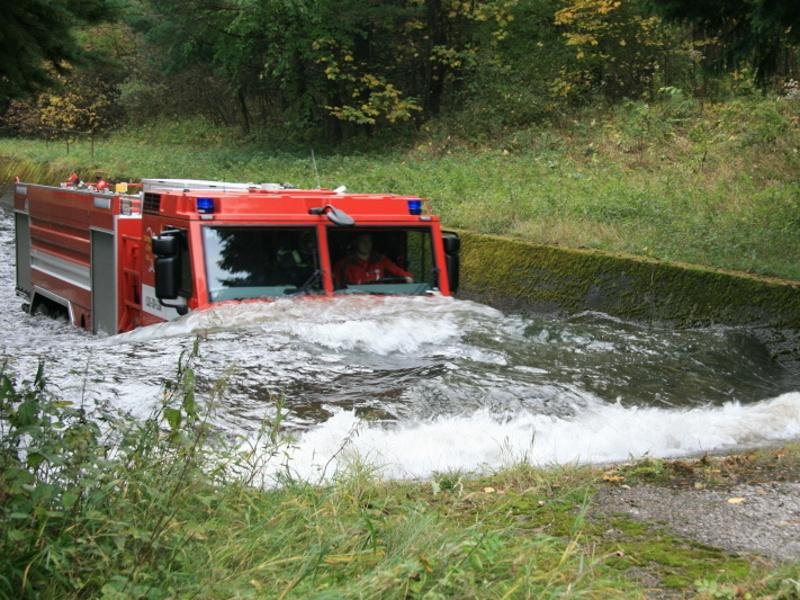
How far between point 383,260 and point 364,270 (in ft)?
0.81

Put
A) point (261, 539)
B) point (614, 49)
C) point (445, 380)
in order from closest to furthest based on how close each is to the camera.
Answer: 1. point (261, 539)
2. point (445, 380)
3. point (614, 49)

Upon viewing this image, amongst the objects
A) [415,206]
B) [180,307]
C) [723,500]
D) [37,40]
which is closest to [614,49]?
[415,206]

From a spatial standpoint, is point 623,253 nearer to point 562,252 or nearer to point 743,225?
point 562,252

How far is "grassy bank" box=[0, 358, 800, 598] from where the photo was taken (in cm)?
355

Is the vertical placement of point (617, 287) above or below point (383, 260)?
below

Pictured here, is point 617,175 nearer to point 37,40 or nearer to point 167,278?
point 167,278

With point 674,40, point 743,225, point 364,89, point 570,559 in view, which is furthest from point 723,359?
point 364,89

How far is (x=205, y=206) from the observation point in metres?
8.94

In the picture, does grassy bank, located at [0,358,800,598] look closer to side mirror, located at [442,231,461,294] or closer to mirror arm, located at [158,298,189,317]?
mirror arm, located at [158,298,189,317]

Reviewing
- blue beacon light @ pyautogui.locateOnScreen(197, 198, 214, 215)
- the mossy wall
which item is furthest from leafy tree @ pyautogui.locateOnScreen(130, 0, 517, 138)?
blue beacon light @ pyautogui.locateOnScreen(197, 198, 214, 215)

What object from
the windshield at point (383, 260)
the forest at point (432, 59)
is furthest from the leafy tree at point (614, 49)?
the windshield at point (383, 260)

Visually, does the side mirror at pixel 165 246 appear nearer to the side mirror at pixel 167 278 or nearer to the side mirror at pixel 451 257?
the side mirror at pixel 167 278

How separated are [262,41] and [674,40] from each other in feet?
35.7

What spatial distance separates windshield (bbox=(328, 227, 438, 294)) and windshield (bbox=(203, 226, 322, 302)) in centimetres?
24
